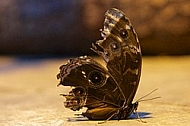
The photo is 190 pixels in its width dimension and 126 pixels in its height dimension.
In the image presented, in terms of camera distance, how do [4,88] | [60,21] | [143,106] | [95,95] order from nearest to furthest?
[95,95]
[143,106]
[4,88]
[60,21]

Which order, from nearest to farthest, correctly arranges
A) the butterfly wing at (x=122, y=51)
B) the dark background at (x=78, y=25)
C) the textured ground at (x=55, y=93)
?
Answer: the butterfly wing at (x=122, y=51) < the textured ground at (x=55, y=93) < the dark background at (x=78, y=25)

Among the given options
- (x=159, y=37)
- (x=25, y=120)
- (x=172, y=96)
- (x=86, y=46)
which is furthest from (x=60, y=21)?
(x=25, y=120)

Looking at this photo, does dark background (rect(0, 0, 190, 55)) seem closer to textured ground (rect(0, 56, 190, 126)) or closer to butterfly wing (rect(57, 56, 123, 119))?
textured ground (rect(0, 56, 190, 126))

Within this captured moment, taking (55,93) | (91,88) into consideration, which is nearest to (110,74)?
(91,88)

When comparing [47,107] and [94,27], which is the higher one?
[94,27]

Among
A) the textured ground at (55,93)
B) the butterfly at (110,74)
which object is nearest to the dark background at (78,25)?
the textured ground at (55,93)

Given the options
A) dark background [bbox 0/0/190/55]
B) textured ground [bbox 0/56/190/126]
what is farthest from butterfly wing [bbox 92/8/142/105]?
dark background [bbox 0/0/190/55]

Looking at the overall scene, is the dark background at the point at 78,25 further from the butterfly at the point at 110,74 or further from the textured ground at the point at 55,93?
the butterfly at the point at 110,74

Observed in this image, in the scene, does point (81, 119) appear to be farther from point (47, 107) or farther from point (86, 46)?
point (86, 46)
